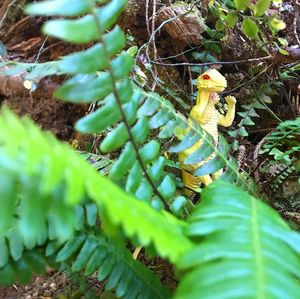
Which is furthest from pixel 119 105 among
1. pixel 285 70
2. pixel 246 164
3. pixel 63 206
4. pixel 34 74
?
pixel 285 70

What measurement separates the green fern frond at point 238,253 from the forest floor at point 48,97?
90 cm

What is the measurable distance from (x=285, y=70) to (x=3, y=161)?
5.43ft

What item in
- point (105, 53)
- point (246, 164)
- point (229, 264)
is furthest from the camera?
point (246, 164)

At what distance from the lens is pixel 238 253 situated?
68cm

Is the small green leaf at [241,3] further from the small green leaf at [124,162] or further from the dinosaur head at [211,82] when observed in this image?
the small green leaf at [124,162]

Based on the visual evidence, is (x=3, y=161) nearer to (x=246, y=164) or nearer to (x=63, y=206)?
(x=63, y=206)

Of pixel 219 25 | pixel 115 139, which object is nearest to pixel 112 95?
pixel 115 139

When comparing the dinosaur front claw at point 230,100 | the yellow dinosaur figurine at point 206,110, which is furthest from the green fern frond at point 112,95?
the dinosaur front claw at point 230,100

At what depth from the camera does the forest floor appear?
1830 millimetres

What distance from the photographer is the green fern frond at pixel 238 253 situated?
62 cm

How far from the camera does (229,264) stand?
65cm

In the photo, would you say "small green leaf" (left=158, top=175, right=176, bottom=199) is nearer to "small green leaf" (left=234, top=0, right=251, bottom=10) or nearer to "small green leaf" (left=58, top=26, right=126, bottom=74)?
"small green leaf" (left=58, top=26, right=126, bottom=74)

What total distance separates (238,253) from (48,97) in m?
1.83

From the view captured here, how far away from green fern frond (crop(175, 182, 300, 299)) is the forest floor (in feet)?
2.95
